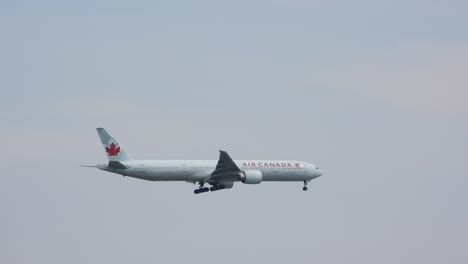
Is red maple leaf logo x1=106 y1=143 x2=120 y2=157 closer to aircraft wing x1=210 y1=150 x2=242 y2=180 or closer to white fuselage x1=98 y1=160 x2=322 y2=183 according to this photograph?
white fuselage x1=98 y1=160 x2=322 y2=183

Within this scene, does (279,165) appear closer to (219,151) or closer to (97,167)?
(219,151)

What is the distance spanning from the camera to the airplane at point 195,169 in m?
100

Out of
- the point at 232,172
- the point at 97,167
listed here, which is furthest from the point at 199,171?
the point at 97,167

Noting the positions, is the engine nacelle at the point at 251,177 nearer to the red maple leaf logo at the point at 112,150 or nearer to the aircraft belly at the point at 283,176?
the aircraft belly at the point at 283,176

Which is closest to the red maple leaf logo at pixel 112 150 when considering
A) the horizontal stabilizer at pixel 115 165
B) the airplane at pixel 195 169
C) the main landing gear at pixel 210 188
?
the airplane at pixel 195 169

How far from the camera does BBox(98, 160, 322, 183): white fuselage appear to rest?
10050 cm

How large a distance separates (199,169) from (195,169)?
46cm

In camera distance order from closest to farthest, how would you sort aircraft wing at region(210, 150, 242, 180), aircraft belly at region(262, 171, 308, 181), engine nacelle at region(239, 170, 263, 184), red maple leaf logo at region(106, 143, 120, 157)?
aircraft wing at region(210, 150, 242, 180) < red maple leaf logo at region(106, 143, 120, 157) < engine nacelle at region(239, 170, 263, 184) < aircraft belly at region(262, 171, 308, 181)

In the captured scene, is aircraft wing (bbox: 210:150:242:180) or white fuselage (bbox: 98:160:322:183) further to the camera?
aircraft wing (bbox: 210:150:242:180)

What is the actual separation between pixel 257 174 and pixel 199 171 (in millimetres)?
5310

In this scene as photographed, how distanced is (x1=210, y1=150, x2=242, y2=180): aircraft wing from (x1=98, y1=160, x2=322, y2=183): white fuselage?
1193 mm

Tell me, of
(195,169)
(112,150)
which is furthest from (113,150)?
(195,169)

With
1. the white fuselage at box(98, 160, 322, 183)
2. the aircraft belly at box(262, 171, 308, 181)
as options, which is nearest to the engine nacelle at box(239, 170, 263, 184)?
the white fuselage at box(98, 160, 322, 183)

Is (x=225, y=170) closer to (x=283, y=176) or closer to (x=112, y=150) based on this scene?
(x=283, y=176)
